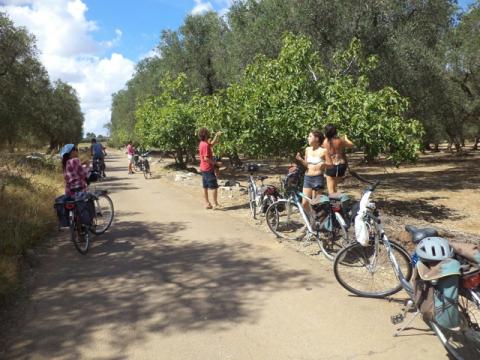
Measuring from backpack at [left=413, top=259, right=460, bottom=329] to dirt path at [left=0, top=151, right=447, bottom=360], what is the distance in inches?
17.2

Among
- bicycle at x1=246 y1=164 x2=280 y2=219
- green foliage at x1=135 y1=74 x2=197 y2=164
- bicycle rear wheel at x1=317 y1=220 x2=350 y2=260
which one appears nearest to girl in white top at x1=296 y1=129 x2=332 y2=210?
bicycle rear wheel at x1=317 y1=220 x2=350 y2=260

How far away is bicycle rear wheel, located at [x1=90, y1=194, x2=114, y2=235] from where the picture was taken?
7983 millimetres

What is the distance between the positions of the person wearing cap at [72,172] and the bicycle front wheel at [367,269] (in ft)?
14.9

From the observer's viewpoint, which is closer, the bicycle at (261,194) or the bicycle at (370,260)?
the bicycle at (370,260)

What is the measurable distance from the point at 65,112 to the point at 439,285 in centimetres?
4847

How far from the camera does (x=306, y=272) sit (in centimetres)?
571

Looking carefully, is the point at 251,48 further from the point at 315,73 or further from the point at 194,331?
the point at 194,331

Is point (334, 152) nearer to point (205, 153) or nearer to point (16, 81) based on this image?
point (205, 153)

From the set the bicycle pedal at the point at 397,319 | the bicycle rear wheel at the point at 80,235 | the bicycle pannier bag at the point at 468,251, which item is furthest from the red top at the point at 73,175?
the bicycle pannier bag at the point at 468,251

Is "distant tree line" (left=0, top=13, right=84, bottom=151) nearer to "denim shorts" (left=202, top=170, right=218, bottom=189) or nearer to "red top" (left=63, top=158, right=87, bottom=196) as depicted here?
"denim shorts" (left=202, top=170, right=218, bottom=189)

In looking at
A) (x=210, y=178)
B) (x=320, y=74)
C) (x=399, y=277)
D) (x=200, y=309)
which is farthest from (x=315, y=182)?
(x=320, y=74)

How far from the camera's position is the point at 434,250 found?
11.3ft

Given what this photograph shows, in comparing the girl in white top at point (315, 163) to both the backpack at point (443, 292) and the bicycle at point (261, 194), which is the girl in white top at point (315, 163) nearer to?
the bicycle at point (261, 194)

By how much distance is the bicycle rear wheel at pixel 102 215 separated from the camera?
7.98 m
